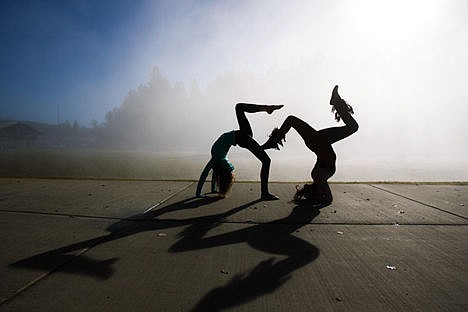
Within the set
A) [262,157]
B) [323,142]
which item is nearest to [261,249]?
[262,157]

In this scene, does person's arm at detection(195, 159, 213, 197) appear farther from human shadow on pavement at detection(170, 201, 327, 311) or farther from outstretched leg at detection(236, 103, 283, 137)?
human shadow on pavement at detection(170, 201, 327, 311)

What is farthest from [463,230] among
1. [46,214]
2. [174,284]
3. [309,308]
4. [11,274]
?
[46,214]

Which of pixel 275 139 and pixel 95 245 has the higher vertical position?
pixel 275 139

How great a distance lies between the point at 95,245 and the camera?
11.7 feet

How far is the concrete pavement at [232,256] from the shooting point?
93.6 inches

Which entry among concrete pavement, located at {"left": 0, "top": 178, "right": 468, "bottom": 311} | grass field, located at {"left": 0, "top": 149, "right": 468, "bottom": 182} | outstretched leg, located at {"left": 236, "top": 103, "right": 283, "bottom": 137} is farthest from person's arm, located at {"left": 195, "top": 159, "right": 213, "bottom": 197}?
grass field, located at {"left": 0, "top": 149, "right": 468, "bottom": 182}

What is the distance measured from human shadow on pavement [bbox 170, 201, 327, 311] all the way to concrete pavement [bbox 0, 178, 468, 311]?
1cm

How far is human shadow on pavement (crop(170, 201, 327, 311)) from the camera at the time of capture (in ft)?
7.91

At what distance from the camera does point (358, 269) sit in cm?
294

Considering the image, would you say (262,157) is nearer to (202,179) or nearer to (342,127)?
(202,179)

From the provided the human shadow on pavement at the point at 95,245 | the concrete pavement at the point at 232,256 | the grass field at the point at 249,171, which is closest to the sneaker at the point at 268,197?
the concrete pavement at the point at 232,256

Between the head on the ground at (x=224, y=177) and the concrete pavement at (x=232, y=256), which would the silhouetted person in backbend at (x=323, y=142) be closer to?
the concrete pavement at (x=232, y=256)

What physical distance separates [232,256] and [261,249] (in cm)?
38

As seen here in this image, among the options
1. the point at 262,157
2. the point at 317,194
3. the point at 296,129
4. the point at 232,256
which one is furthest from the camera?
the point at 262,157
